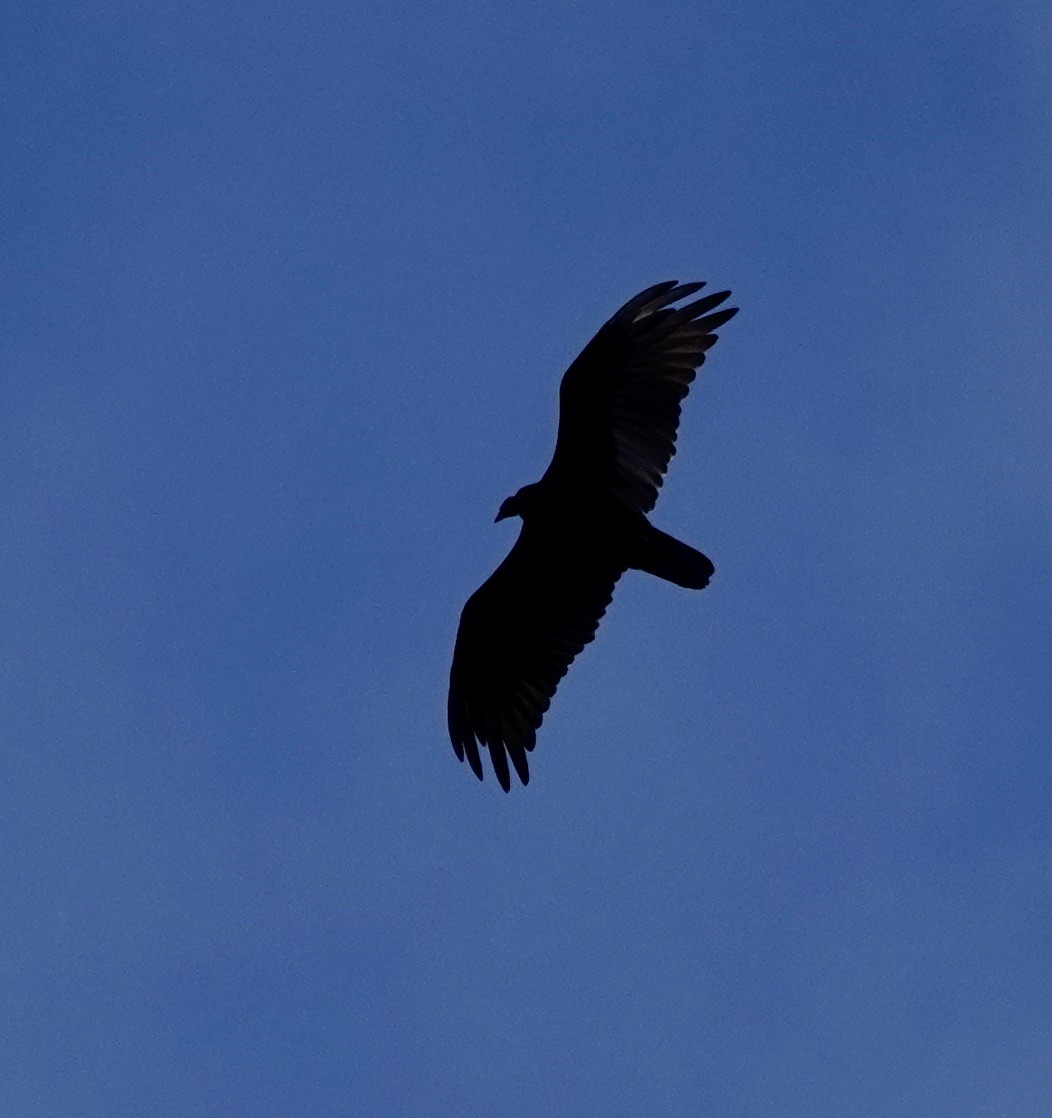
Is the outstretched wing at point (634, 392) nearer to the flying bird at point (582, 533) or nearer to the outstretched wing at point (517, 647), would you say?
the flying bird at point (582, 533)

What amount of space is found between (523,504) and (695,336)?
173 centimetres

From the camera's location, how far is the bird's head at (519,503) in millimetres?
14102

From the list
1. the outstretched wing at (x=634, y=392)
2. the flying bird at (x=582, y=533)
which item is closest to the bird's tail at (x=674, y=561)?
the flying bird at (x=582, y=533)

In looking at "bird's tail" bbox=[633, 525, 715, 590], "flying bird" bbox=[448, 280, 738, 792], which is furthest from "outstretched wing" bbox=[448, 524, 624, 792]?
"bird's tail" bbox=[633, 525, 715, 590]

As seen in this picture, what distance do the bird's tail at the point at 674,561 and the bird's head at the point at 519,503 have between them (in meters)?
0.93

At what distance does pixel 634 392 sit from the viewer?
14094mm

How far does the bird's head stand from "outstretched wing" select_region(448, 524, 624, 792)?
0.51ft

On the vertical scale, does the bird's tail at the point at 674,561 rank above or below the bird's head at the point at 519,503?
below

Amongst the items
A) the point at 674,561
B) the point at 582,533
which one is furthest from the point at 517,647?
the point at 674,561

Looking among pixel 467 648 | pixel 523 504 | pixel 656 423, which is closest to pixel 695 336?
pixel 656 423

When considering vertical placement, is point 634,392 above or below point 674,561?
above

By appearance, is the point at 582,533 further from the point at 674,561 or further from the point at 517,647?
the point at 517,647

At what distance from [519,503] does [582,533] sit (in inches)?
19.6

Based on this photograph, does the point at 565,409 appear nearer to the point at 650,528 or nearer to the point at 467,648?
the point at 650,528
